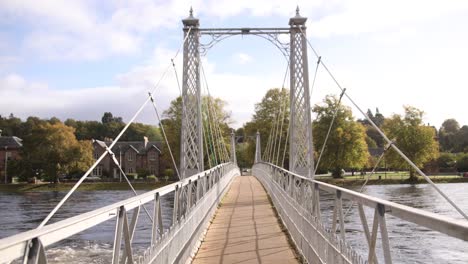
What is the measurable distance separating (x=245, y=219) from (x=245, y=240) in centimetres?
384

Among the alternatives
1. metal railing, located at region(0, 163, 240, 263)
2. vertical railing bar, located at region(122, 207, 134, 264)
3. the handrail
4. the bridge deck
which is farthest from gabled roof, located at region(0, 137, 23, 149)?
the handrail

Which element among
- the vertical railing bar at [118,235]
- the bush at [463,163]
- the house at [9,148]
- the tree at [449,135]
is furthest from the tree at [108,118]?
the vertical railing bar at [118,235]

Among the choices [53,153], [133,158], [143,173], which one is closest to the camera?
[53,153]

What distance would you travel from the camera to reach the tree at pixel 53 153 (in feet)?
246

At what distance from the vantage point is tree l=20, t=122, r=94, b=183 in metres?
75.0

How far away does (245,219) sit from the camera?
48.3 ft

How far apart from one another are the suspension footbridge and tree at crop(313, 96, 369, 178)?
4195 cm

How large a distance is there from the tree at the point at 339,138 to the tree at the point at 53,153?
3123cm

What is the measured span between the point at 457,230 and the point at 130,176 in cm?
8396

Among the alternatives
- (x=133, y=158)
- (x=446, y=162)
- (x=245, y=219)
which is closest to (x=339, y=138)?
(x=446, y=162)

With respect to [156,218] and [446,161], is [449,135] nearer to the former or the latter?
[446,161]

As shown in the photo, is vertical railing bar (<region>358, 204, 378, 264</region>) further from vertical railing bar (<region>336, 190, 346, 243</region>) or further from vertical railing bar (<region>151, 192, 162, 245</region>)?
vertical railing bar (<region>151, 192, 162, 245</region>)

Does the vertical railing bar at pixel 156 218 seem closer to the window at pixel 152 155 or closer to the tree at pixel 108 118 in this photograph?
the window at pixel 152 155

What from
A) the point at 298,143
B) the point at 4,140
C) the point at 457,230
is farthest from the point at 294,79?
the point at 4,140
